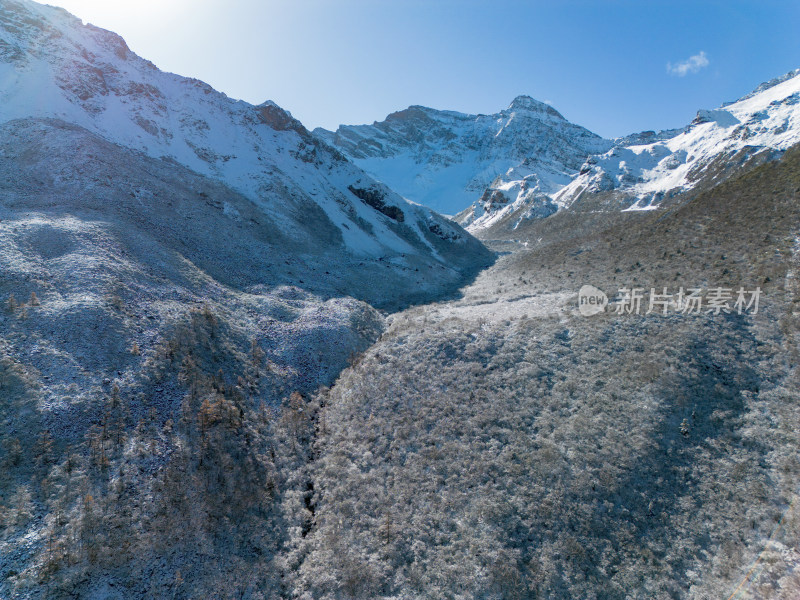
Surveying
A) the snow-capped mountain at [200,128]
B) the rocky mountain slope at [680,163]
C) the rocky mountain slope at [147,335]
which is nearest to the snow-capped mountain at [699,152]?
the rocky mountain slope at [680,163]

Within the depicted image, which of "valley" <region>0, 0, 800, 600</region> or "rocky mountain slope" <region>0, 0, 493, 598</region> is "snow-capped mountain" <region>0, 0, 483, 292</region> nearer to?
"rocky mountain slope" <region>0, 0, 493, 598</region>

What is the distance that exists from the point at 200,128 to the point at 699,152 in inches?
4620

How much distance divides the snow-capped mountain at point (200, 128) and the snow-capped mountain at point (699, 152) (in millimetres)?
56036

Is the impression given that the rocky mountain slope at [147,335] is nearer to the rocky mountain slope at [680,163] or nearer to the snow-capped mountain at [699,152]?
the rocky mountain slope at [680,163]

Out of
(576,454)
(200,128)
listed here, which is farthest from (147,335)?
(200,128)

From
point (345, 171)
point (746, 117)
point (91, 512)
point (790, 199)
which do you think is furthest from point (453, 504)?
point (746, 117)

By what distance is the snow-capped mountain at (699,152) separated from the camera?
82.9 m

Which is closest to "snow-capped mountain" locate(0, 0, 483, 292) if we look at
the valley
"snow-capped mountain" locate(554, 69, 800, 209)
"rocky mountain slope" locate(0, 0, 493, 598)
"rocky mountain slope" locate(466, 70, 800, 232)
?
"rocky mountain slope" locate(0, 0, 493, 598)

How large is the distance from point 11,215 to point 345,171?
5658 centimetres

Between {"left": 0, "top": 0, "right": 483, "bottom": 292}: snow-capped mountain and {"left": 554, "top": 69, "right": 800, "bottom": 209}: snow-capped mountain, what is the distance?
2206 inches

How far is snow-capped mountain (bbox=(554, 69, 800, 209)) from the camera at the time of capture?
82.9 metres

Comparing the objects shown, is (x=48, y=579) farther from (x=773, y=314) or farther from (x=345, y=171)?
(x=345, y=171)

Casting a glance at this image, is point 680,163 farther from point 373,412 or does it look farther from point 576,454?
point 373,412

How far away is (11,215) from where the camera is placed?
86.2 feet
